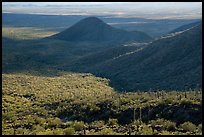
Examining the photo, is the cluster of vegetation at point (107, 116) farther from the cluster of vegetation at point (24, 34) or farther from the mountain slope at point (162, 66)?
the cluster of vegetation at point (24, 34)

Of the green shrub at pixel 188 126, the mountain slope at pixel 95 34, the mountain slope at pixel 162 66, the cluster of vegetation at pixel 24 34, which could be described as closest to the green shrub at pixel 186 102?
the green shrub at pixel 188 126

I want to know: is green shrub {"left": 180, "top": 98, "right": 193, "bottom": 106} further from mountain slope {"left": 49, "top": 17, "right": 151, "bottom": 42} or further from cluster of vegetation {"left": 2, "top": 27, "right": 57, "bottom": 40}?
cluster of vegetation {"left": 2, "top": 27, "right": 57, "bottom": 40}

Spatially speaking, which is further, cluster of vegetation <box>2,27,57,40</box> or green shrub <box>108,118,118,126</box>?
cluster of vegetation <box>2,27,57,40</box>

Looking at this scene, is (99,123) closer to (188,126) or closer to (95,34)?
(188,126)

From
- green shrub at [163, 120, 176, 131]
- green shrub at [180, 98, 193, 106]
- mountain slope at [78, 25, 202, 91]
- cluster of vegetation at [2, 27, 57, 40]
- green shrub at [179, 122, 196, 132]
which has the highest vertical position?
green shrub at [180, 98, 193, 106]

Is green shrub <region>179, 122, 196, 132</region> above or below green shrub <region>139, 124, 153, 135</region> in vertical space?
above

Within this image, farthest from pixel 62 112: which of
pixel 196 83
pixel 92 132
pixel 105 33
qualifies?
pixel 105 33

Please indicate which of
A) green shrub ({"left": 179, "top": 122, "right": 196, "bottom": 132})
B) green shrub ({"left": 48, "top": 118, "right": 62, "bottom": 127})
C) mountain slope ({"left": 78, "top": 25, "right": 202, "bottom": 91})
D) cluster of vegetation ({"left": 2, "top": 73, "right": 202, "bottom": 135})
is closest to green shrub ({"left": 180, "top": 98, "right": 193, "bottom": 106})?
cluster of vegetation ({"left": 2, "top": 73, "right": 202, "bottom": 135})

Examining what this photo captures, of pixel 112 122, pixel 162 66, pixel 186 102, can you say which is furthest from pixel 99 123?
pixel 162 66

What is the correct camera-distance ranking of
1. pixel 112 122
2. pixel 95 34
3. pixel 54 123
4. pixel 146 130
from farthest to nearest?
1. pixel 95 34
2. pixel 54 123
3. pixel 112 122
4. pixel 146 130

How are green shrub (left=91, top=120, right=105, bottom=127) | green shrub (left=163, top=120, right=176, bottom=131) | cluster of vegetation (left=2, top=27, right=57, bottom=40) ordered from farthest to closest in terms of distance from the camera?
1. cluster of vegetation (left=2, top=27, right=57, bottom=40)
2. green shrub (left=91, top=120, right=105, bottom=127)
3. green shrub (left=163, top=120, right=176, bottom=131)
